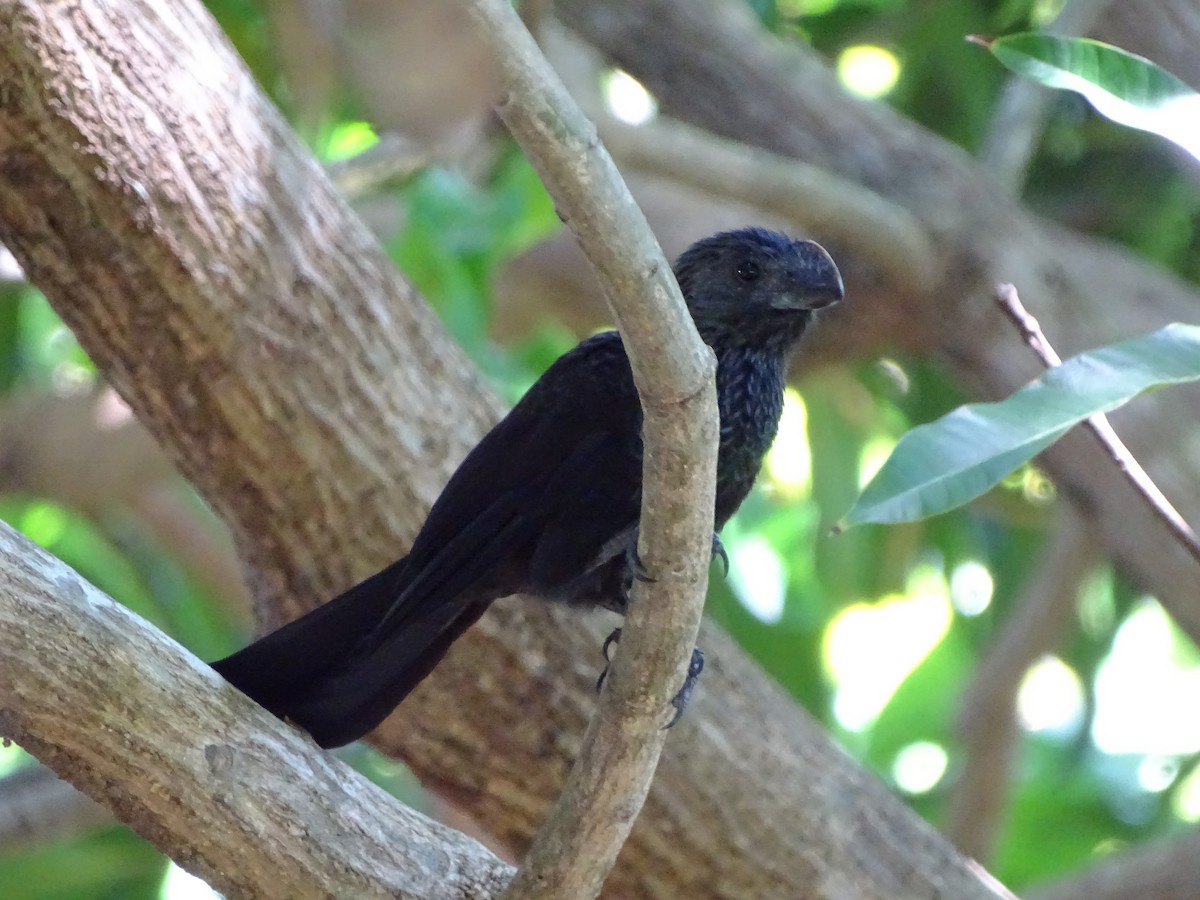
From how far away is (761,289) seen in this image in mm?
2600

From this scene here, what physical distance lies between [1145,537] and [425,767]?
190cm

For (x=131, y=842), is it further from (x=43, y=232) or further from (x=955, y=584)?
(x=955, y=584)

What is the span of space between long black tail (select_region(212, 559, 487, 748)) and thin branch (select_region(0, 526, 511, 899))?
0.68 ft

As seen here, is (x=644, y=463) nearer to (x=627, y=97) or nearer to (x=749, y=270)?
(x=749, y=270)

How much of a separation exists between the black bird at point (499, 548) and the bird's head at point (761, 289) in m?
0.23

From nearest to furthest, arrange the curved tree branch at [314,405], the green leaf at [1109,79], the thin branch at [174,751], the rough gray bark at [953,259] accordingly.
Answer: the thin branch at [174,751] → the green leaf at [1109,79] → the curved tree branch at [314,405] → the rough gray bark at [953,259]

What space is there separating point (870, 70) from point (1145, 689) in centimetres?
270

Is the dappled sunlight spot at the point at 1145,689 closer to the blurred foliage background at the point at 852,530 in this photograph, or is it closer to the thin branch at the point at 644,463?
the blurred foliage background at the point at 852,530

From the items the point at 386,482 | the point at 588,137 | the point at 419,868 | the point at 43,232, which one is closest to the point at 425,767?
the point at 386,482

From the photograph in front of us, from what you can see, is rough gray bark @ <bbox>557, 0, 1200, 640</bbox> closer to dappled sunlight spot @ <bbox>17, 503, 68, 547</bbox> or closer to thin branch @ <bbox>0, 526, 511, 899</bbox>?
thin branch @ <bbox>0, 526, 511, 899</bbox>

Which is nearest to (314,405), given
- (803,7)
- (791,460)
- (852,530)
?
(852,530)

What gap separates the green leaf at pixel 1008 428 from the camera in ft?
6.56

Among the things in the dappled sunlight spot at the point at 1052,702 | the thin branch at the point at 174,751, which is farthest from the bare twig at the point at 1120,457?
the dappled sunlight spot at the point at 1052,702

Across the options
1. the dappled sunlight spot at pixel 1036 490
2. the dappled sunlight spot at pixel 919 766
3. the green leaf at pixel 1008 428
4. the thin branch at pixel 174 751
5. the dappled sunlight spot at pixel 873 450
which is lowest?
the thin branch at pixel 174 751
